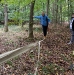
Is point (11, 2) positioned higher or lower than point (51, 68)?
higher

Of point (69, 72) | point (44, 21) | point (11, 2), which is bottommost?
point (69, 72)

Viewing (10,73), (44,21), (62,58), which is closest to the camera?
(10,73)

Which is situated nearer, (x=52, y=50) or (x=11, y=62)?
(x=11, y=62)

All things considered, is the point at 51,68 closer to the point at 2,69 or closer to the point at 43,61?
the point at 43,61

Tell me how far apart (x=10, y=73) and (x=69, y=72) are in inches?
98.1

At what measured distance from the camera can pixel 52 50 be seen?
1246 cm

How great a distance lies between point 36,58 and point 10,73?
2.55 meters

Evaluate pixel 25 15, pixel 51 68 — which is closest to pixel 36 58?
pixel 51 68

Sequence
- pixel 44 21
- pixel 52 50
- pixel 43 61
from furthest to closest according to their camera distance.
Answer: pixel 44 21 < pixel 52 50 < pixel 43 61

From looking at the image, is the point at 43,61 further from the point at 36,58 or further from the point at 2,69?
the point at 2,69

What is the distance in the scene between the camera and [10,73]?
785 centimetres

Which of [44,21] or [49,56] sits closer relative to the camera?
[49,56]

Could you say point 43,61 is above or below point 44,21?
below

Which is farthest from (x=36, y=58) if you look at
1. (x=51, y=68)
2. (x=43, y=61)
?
(x=51, y=68)
